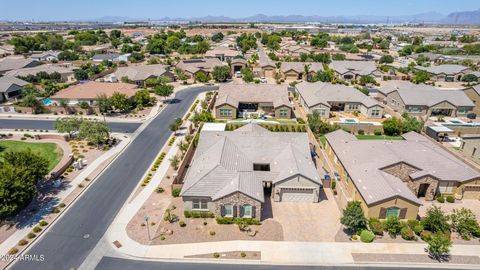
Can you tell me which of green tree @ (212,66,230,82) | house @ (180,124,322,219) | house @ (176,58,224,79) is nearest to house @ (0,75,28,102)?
house @ (176,58,224,79)

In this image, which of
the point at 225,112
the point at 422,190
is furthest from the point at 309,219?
the point at 225,112

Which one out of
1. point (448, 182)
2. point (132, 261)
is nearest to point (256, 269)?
point (132, 261)

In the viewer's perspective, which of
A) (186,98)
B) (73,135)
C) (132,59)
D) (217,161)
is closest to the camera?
(217,161)

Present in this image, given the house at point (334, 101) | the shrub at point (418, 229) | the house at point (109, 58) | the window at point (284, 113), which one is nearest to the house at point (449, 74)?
the house at point (334, 101)

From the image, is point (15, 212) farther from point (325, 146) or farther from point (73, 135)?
point (325, 146)

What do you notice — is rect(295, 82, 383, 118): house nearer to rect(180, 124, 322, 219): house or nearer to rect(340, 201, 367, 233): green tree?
rect(180, 124, 322, 219): house

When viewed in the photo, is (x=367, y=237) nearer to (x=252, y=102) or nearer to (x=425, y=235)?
(x=425, y=235)
